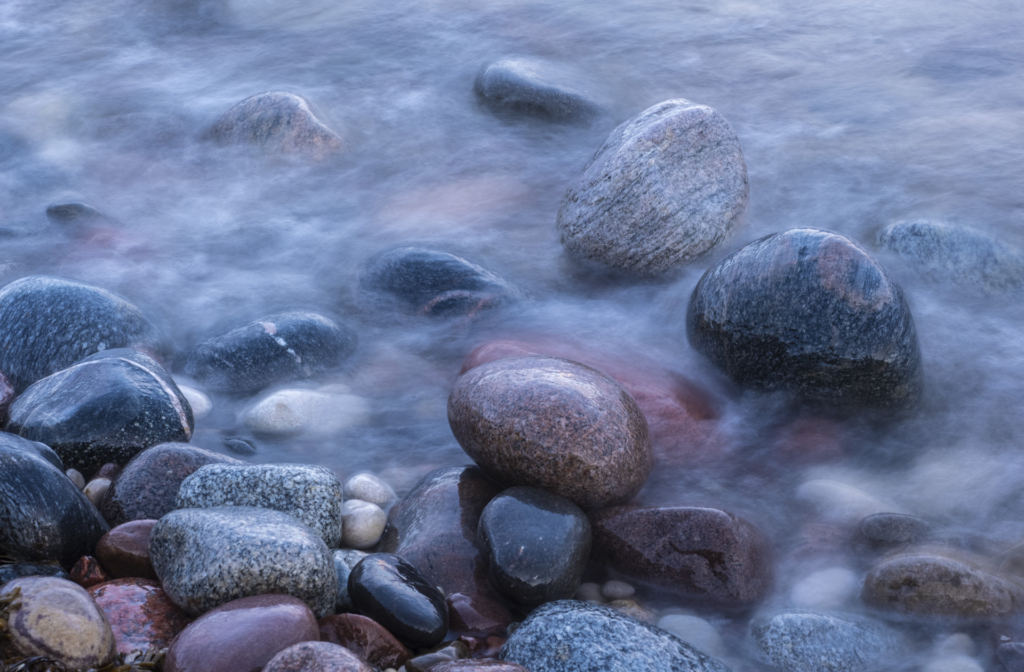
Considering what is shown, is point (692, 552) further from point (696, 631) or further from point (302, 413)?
point (302, 413)

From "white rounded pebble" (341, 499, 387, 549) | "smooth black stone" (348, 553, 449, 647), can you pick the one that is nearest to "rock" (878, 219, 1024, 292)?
"white rounded pebble" (341, 499, 387, 549)

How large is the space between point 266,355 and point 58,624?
2.67 metres

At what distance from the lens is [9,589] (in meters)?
2.66

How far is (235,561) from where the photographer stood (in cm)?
299

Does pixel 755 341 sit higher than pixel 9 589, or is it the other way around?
pixel 9 589

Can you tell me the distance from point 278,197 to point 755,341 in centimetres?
451

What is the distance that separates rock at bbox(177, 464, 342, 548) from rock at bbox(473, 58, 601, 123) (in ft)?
18.4

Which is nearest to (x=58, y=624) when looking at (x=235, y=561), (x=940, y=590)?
(x=235, y=561)

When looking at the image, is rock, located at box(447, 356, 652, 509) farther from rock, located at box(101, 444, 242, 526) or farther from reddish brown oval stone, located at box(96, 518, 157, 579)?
reddish brown oval stone, located at box(96, 518, 157, 579)

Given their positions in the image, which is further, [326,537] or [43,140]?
[43,140]

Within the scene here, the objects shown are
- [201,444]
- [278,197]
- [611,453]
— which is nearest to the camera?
[611,453]

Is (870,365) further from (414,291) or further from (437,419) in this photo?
(414,291)

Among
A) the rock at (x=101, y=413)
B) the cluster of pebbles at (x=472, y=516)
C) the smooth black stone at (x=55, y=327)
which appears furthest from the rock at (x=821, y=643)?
the smooth black stone at (x=55, y=327)

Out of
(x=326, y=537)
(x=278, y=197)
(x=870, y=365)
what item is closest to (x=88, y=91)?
(x=278, y=197)
